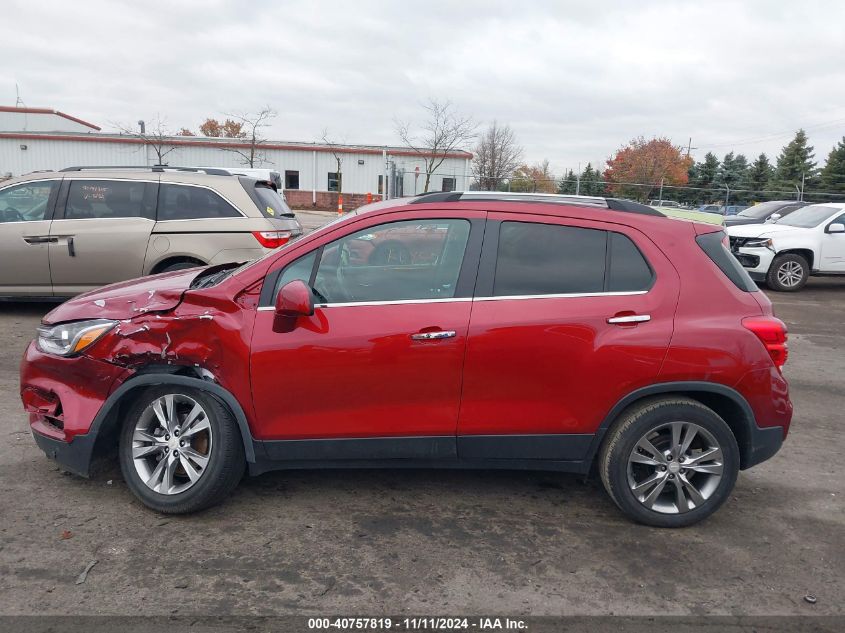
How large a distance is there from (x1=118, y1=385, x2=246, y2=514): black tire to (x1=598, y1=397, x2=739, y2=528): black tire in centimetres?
204

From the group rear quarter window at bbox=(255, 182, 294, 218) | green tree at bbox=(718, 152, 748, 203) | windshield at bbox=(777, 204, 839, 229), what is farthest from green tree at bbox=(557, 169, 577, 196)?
rear quarter window at bbox=(255, 182, 294, 218)

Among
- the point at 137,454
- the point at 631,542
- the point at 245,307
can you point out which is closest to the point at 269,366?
the point at 245,307

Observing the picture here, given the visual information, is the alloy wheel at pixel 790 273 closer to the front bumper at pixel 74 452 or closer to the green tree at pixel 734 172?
the front bumper at pixel 74 452

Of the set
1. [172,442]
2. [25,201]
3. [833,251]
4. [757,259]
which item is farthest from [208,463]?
A: [833,251]

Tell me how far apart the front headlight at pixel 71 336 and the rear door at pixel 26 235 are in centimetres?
499

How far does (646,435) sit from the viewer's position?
12.1 ft

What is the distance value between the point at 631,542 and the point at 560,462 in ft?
1.82

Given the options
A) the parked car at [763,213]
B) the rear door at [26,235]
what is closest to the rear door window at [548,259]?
the rear door at [26,235]

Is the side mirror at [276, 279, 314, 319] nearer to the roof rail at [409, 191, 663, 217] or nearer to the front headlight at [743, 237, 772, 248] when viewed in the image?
the roof rail at [409, 191, 663, 217]

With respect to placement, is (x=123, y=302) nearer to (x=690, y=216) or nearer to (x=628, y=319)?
(x=628, y=319)

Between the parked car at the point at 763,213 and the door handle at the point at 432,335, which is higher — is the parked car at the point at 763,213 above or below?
above

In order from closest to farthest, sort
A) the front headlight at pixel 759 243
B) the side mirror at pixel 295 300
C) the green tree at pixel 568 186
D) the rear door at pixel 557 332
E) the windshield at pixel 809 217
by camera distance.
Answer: the side mirror at pixel 295 300 < the rear door at pixel 557 332 < the front headlight at pixel 759 243 < the windshield at pixel 809 217 < the green tree at pixel 568 186

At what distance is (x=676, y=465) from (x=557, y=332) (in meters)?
1.01

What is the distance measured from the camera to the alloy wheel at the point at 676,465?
370 centimetres
